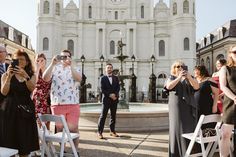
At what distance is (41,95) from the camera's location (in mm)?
6527

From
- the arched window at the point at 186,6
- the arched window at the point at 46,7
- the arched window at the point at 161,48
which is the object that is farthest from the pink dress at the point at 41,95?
the arched window at the point at 186,6

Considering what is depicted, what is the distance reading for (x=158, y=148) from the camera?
7027 mm

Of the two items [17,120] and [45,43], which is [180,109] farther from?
[45,43]

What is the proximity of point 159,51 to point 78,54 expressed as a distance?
45.3 feet

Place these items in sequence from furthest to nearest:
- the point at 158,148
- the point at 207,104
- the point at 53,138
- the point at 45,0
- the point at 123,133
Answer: the point at 45,0 < the point at 123,133 < the point at 158,148 < the point at 207,104 < the point at 53,138

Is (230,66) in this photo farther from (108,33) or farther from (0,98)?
(108,33)

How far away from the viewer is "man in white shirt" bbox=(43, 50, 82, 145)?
19.0 ft

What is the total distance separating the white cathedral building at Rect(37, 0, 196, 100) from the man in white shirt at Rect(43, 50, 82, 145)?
142ft

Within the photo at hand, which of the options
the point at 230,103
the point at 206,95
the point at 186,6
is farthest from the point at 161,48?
the point at 230,103

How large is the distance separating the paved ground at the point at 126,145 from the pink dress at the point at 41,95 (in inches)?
50.8

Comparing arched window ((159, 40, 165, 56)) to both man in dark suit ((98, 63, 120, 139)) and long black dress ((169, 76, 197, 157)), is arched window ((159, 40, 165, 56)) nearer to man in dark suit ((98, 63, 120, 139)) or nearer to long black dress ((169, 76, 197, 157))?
man in dark suit ((98, 63, 120, 139))

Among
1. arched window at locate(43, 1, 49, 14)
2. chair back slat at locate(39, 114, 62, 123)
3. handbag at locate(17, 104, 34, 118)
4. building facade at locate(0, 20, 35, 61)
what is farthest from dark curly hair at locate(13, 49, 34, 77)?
arched window at locate(43, 1, 49, 14)

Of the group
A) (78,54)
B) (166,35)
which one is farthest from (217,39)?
(78,54)

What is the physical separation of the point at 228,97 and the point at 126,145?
3291mm
